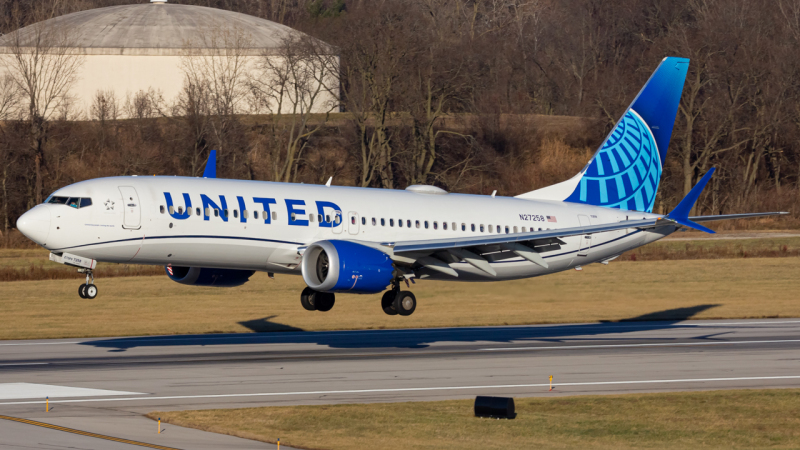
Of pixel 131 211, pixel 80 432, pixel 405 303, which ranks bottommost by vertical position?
pixel 80 432

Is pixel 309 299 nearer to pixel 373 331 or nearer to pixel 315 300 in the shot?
pixel 315 300

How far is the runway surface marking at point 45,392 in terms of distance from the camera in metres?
30.1

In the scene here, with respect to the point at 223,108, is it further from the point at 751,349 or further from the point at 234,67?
the point at 751,349

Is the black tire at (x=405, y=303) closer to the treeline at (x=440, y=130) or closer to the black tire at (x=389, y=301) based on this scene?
the black tire at (x=389, y=301)

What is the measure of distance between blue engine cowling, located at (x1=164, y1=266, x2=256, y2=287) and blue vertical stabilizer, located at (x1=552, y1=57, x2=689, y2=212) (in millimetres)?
15372

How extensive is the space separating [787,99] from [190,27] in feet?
221

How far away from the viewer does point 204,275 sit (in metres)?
40.2

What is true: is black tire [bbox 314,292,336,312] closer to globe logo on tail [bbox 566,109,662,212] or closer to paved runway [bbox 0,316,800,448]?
paved runway [bbox 0,316,800,448]

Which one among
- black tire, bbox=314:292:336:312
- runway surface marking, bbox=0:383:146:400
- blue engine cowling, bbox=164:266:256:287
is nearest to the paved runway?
runway surface marking, bbox=0:383:146:400

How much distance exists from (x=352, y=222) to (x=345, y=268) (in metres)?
3.70

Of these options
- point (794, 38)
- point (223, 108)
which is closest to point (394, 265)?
point (223, 108)

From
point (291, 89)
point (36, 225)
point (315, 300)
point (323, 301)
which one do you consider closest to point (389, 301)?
point (323, 301)

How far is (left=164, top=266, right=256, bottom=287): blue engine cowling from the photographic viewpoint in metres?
40.0

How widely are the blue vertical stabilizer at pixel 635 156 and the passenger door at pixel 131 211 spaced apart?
20.3m
